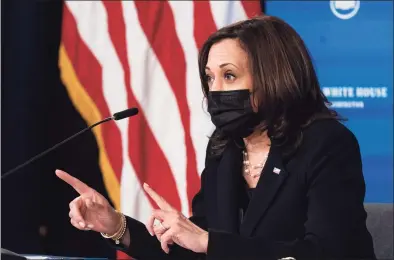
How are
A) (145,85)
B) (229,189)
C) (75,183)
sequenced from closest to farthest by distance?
(75,183), (229,189), (145,85)

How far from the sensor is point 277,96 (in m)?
1.85

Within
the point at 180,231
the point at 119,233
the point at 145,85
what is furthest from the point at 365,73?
the point at 180,231

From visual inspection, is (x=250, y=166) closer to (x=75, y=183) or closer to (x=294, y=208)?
(x=294, y=208)

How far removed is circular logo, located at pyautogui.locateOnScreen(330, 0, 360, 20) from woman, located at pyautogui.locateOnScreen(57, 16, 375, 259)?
1.39 meters

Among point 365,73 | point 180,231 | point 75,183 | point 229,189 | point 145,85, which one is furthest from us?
point 145,85

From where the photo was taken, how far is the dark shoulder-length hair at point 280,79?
1.86 meters

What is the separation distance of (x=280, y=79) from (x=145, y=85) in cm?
164

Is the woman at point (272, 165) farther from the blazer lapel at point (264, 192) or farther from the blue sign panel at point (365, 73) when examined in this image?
the blue sign panel at point (365, 73)

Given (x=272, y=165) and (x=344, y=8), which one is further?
(x=344, y=8)

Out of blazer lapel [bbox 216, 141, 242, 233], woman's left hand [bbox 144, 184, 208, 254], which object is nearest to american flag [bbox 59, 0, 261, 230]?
blazer lapel [bbox 216, 141, 242, 233]

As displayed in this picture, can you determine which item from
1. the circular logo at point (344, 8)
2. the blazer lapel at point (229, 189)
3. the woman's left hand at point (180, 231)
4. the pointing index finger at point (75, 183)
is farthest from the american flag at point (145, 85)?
the woman's left hand at point (180, 231)

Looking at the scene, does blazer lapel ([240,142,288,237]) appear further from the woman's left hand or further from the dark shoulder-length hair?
the woman's left hand

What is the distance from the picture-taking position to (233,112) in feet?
6.21

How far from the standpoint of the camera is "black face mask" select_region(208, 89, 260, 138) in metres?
1.88
